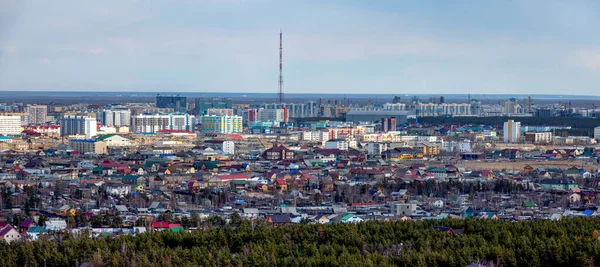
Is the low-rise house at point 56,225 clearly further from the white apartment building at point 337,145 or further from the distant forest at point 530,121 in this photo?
the distant forest at point 530,121

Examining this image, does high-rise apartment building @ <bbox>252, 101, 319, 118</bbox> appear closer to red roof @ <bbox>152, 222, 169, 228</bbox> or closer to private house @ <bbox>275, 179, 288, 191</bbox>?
private house @ <bbox>275, 179, 288, 191</bbox>

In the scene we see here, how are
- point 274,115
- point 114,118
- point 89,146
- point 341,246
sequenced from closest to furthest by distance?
point 341,246
point 89,146
point 114,118
point 274,115

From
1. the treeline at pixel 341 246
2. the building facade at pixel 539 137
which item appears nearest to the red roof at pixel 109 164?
the treeline at pixel 341 246

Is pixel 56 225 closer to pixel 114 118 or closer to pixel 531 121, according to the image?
pixel 114 118


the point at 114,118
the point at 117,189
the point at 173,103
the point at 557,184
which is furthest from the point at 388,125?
the point at 117,189

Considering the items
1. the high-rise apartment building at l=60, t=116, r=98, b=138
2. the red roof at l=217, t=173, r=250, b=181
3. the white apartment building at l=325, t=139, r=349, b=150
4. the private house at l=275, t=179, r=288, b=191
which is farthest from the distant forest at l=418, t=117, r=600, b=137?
the private house at l=275, t=179, r=288, b=191

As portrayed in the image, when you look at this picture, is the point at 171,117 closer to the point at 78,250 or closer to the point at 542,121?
the point at 542,121

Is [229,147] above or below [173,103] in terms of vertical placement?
below
